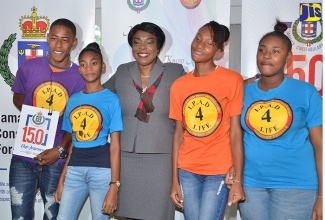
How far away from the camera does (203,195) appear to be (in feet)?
8.78

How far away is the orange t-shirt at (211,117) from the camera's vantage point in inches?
105

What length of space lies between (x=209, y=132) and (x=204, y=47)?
1.77 feet

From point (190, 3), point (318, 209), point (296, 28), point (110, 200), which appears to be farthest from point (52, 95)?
point (296, 28)

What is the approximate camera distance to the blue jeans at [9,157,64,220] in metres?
3.10

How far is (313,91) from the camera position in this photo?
2518 mm

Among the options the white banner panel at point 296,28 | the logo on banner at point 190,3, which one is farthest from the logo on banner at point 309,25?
the logo on banner at point 190,3

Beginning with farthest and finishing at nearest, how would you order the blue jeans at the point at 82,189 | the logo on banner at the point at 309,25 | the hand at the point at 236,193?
the logo on banner at the point at 309,25, the blue jeans at the point at 82,189, the hand at the point at 236,193

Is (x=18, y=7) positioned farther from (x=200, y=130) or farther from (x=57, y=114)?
(x=200, y=130)

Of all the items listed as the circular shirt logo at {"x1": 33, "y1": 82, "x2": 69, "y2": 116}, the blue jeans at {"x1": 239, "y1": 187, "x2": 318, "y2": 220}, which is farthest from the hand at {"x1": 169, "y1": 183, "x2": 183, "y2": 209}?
the circular shirt logo at {"x1": 33, "y1": 82, "x2": 69, "y2": 116}

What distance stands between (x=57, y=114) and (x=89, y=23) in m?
1.04

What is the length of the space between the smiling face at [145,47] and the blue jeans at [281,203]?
110cm

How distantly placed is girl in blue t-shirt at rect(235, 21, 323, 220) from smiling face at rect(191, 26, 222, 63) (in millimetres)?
300

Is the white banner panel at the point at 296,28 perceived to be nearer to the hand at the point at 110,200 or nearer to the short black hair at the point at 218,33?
the short black hair at the point at 218,33

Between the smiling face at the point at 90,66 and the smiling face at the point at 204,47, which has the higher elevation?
the smiling face at the point at 204,47
